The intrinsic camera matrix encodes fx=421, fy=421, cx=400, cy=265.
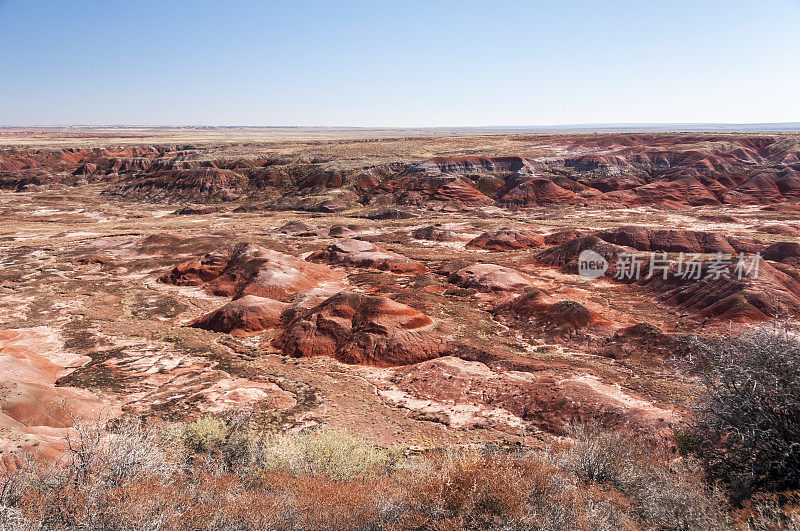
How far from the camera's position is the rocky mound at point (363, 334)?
22250 millimetres

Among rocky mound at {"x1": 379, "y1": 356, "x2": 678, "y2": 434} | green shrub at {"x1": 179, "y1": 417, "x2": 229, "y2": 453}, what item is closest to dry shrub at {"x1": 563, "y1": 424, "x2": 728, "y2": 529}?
rocky mound at {"x1": 379, "y1": 356, "x2": 678, "y2": 434}

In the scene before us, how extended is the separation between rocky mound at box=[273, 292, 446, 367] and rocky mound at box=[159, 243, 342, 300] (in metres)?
7.52

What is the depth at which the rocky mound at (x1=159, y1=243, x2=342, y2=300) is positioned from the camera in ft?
106

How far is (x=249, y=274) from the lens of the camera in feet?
112

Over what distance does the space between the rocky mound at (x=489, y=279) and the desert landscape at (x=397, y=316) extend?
240 mm

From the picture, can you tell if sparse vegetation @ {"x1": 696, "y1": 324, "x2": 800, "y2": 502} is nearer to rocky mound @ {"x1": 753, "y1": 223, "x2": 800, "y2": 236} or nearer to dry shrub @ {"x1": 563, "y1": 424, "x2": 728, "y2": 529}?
dry shrub @ {"x1": 563, "y1": 424, "x2": 728, "y2": 529}

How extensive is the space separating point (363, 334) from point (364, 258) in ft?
60.4

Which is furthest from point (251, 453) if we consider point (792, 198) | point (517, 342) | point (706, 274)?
point (792, 198)

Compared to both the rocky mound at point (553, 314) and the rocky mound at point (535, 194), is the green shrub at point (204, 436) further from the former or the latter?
the rocky mound at point (535, 194)

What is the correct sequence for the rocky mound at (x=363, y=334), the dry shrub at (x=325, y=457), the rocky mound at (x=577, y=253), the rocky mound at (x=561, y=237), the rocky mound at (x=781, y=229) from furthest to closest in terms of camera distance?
1. the rocky mound at (x=781, y=229)
2. the rocky mound at (x=561, y=237)
3. the rocky mound at (x=577, y=253)
4. the rocky mound at (x=363, y=334)
5. the dry shrub at (x=325, y=457)

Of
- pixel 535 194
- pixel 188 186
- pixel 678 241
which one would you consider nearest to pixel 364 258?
pixel 678 241

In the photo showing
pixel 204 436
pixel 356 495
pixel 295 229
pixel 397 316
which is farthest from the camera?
pixel 295 229

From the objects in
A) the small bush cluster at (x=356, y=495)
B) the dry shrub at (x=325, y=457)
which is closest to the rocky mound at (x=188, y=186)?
the dry shrub at (x=325, y=457)

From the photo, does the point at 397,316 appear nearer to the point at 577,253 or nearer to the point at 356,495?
the point at 356,495
